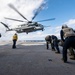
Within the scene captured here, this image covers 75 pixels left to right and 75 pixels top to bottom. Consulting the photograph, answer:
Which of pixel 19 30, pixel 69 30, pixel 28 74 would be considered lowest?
pixel 28 74

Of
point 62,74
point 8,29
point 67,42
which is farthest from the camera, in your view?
point 8,29

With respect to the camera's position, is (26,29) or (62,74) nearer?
(62,74)

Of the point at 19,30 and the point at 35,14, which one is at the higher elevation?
the point at 35,14

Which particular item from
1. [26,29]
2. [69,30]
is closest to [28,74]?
[69,30]

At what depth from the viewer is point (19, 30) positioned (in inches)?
1813

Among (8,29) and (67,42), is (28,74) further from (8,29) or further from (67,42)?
(8,29)

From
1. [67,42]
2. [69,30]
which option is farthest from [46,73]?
[69,30]

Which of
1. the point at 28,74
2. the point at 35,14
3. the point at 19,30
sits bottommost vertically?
the point at 28,74

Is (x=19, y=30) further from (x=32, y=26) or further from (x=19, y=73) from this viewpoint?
(x=19, y=73)

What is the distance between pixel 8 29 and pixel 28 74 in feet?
163

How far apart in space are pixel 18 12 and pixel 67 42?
5081 centimetres

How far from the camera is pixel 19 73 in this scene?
6.18 metres

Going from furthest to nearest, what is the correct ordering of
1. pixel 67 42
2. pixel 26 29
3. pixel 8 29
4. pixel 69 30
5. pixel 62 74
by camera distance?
pixel 8 29 < pixel 26 29 < pixel 69 30 < pixel 67 42 < pixel 62 74

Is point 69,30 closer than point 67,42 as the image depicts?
No
